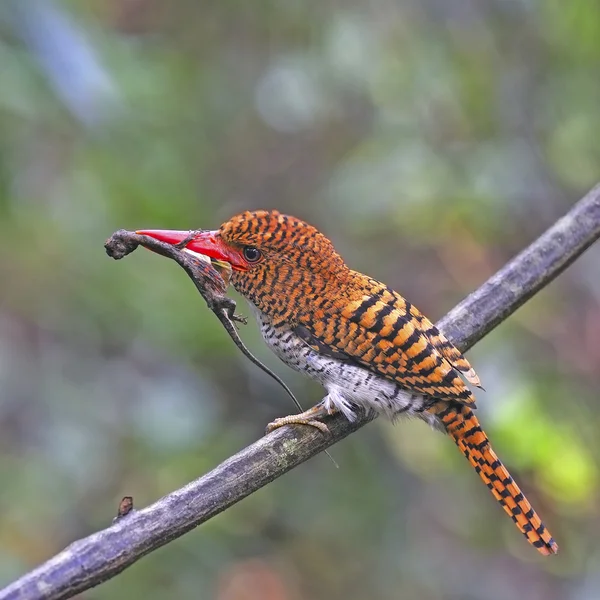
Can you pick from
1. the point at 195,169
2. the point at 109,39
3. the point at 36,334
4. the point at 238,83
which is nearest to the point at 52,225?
the point at 109,39

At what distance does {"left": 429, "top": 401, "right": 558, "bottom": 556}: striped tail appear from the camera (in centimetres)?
240

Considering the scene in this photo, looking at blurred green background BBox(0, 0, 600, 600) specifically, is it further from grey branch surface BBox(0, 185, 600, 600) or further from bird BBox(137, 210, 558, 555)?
grey branch surface BBox(0, 185, 600, 600)

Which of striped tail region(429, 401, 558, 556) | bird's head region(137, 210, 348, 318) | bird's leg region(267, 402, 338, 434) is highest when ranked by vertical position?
bird's head region(137, 210, 348, 318)

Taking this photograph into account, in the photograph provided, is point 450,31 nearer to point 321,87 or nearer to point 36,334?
point 321,87

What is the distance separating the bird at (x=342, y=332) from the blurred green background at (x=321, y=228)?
53 cm

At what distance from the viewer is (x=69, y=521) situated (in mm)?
3365

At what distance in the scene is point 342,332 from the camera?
7.72ft

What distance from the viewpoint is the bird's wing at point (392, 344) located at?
7.50 ft

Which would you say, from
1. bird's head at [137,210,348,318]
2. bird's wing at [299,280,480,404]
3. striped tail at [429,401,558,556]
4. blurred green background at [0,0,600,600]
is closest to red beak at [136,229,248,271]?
bird's head at [137,210,348,318]

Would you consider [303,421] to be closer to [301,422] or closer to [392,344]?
[301,422]

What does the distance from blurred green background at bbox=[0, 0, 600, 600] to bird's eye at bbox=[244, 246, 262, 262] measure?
494 millimetres

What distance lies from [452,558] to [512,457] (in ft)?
4.23

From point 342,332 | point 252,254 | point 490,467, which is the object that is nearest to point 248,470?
point 342,332

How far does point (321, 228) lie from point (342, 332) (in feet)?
7.66
